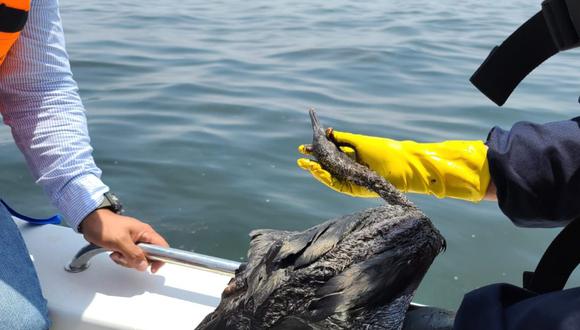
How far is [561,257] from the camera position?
3.70 ft

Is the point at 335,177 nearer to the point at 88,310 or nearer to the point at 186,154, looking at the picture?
the point at 88,310

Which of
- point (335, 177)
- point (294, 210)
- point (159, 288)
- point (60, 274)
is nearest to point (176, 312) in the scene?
point (159, 288)

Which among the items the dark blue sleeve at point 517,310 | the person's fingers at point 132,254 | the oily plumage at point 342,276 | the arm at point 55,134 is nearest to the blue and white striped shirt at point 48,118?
the arm at point 55,134

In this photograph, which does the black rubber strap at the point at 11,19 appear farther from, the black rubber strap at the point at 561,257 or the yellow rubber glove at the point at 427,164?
the black rubber strap at the point at 561,257

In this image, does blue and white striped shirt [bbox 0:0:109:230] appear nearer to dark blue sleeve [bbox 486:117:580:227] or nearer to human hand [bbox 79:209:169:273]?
human hand [bbox 79:209:169:273]

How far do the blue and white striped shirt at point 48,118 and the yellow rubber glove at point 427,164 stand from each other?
702 mm

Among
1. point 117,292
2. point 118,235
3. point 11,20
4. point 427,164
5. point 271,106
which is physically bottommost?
point 271,106

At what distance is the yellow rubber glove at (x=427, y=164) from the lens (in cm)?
153

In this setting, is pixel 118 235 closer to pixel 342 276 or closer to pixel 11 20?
pixel 11 20

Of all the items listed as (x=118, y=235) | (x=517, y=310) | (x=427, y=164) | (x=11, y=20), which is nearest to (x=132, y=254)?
(x=118, y=235)

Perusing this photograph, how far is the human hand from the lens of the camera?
62.6 inches

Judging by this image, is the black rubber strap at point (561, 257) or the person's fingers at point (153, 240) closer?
the black rubber strap at point (561, 257)

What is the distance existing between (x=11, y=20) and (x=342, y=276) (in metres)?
1.07

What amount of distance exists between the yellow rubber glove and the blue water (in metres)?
0.94
